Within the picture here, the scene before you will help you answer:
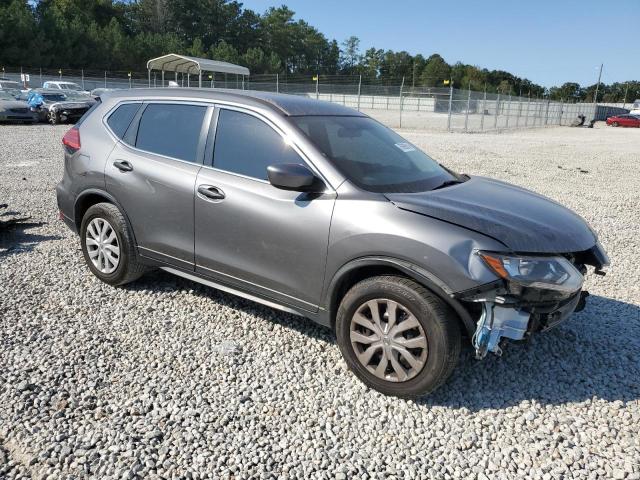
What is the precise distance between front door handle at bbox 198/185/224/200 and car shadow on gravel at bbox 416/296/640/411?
6.43 ft

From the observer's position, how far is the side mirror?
3.24m

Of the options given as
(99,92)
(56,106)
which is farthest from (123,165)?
(99,92)

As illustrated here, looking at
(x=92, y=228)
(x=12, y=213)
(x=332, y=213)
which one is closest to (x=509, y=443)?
(x=332, y=213)

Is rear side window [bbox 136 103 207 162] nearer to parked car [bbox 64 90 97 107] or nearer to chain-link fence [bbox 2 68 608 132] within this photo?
parked car [bbox 64 90 97 107]

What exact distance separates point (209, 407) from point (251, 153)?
1.76m

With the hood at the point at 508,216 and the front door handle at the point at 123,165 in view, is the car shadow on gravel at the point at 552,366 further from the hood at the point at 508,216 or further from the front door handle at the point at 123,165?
the front door handle at the point at 123,165

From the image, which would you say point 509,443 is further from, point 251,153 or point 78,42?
point 78,42

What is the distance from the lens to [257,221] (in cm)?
355

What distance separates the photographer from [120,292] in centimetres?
462

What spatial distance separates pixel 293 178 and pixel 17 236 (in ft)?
14.7

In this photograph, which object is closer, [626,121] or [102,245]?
[102,245]

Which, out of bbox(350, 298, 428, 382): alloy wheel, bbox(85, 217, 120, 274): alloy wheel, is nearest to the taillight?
bbox(85, 217, 120, 274): alloy wheel

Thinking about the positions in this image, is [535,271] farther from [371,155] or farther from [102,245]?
[102,245]

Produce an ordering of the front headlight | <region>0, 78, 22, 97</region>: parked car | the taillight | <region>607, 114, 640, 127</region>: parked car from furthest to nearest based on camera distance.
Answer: <region>607, 114, 640, 127</region>: parked car, <region>0, 78, 22, 97</region>: parked car, the taillight, the front headlight
